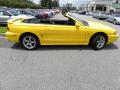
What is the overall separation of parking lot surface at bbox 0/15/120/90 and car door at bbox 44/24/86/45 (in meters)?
0.32

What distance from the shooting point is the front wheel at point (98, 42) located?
25.1ft

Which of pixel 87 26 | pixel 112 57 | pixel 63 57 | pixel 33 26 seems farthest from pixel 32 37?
pixel 112 57

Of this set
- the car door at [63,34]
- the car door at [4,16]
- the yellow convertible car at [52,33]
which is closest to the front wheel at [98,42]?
the yellow convertible car at [52,33]

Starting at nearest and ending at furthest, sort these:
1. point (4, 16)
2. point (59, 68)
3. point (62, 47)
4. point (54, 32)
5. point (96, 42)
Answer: point (59, 68) < point (54, 32) < point (96, 42) < point (62, 47) < point (4, 16)

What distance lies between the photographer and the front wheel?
764 cm

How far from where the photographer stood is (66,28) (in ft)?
24.3

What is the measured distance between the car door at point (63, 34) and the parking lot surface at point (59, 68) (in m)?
0.32

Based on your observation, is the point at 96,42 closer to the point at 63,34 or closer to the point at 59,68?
the point at 63,34

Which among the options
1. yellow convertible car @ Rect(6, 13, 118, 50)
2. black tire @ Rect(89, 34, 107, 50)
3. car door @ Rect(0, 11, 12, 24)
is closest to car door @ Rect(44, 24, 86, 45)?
yellow convertible car @ Rect(6, 13, 118, 50)

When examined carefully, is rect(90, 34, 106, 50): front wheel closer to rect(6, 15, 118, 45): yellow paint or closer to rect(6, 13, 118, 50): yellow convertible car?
rect(6, 13, 118, 50): yellow convertible car

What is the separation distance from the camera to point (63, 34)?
739 cm

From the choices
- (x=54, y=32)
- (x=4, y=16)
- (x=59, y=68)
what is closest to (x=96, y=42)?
(x=54, y=32)

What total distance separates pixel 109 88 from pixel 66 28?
358 centimetres

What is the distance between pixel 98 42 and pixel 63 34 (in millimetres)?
1416
